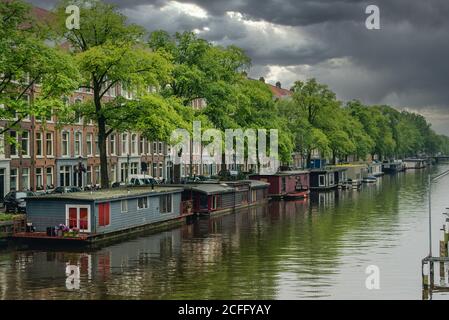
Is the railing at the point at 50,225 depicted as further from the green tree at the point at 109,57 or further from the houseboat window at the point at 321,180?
the houseboat window at the point at 321,180

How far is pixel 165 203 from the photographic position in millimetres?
61688

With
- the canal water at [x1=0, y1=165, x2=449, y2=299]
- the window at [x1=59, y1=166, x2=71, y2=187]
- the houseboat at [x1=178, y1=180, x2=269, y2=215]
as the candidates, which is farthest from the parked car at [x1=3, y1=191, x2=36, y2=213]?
the window at [x1=59, y1=166, x2=71, y2=187]

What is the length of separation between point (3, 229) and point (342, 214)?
37803 millimetres

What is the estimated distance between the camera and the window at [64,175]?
273 feet

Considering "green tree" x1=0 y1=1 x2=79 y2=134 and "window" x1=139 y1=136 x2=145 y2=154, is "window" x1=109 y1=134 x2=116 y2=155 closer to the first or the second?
"window" x1=139 y1=136 x2=145 y2=154

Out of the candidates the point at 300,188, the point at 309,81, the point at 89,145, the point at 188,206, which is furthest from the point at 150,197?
the point at 309,81

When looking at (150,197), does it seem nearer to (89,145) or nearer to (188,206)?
(188,206)

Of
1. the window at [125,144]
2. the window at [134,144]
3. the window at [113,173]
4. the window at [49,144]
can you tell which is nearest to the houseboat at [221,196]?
the window at [49,144]

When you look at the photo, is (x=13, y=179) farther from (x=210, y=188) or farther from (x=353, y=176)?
(x=353, y=176)

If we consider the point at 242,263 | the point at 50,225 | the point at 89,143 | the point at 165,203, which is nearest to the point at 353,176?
the point at 89,143

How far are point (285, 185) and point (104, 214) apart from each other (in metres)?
50.1

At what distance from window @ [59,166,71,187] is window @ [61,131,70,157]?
1.72m

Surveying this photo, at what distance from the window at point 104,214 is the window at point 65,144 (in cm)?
3492

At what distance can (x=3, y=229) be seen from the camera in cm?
4838
